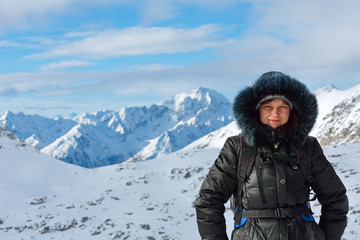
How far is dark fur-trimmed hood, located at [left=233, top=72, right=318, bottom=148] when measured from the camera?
4105mm

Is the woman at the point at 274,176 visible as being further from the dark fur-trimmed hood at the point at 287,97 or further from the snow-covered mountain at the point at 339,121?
the snow-covered mountain at the point at 339,121

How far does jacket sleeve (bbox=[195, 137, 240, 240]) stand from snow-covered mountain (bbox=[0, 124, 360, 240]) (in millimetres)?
8950

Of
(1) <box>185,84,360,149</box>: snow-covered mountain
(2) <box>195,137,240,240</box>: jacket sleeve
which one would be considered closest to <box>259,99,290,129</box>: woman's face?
(2) <box>195,137,240,240</box>: jacket sleeve

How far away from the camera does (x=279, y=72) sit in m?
4.36

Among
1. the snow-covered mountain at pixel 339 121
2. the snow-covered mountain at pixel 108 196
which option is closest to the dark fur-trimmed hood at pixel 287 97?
the snow-covered mountain at pixel 108 196

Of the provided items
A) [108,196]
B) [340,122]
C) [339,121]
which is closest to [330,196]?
[108,196]

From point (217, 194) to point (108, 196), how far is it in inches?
719

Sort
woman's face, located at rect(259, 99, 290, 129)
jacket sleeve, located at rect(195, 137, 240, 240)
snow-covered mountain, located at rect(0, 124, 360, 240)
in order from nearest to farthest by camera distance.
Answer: jacket sleeve, located at rect(195, 137, 240, 240), woman's face, located at rect(259, 99, 290, 129), snow-covered mountain, located at rect(0, 124, 360, 240)

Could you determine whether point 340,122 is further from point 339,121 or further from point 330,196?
point 330,196

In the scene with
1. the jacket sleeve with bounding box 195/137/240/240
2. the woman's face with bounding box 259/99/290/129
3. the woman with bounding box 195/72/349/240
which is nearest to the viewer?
the woman with bounding box 195/72/349/240

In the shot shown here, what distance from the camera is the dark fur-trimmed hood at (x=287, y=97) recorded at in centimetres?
411

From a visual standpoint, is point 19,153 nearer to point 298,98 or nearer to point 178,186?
point 178,186

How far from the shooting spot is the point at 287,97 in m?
4.19

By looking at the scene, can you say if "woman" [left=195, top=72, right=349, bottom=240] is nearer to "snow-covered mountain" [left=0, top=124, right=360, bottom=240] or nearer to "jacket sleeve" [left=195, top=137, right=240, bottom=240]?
"jacket sleeve" [left=195, top=137, right=240, bottom=240]
